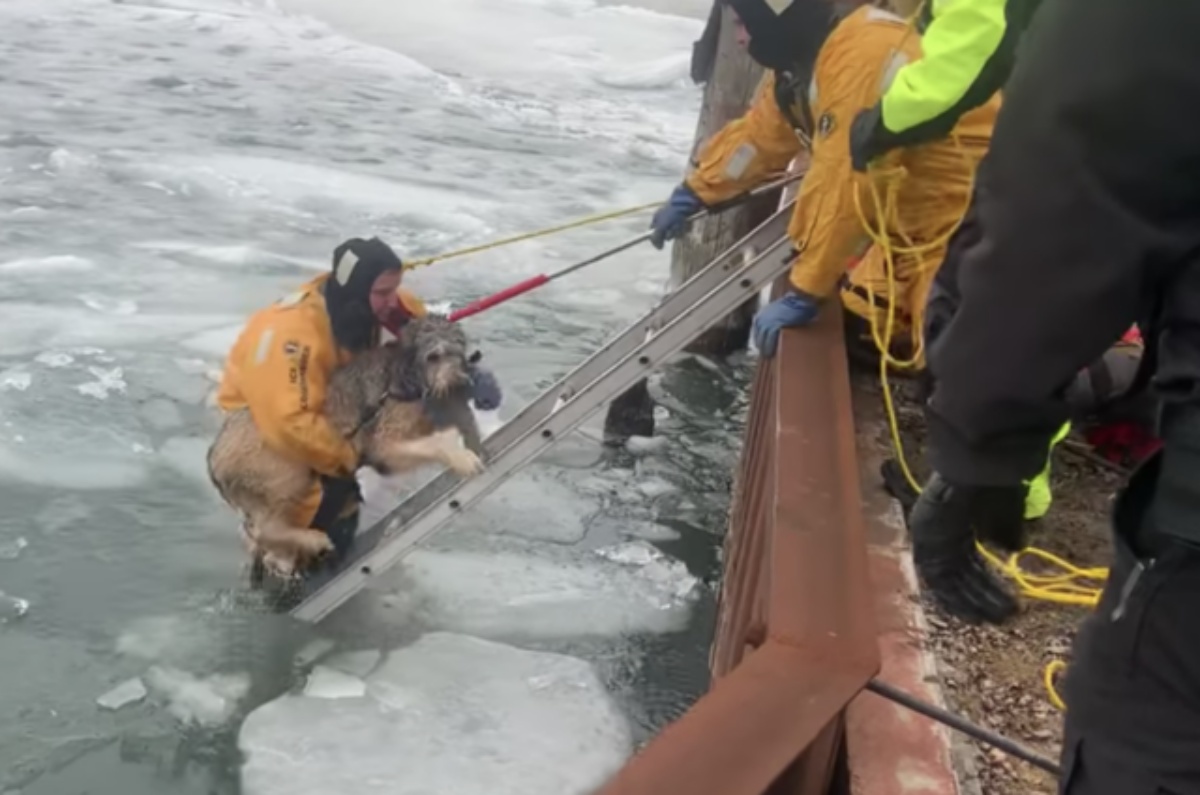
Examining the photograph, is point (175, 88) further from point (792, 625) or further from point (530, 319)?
point (792, 625)

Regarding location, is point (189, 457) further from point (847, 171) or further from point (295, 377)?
point (847, 171)

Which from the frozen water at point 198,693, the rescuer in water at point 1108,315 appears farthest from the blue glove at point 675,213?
the rescuer in water at point 1108,315

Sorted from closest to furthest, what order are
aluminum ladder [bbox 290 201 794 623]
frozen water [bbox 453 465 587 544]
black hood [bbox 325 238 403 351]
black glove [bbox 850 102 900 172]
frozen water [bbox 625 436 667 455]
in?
black glove [bbox 850 102 900 172], black hood [bbox 325 238 403 351], aluminum ladder [bbox 290 201 794 623], frozen water [bbox 453 465 587 544], frozen water [bbox 625 436 667 455]

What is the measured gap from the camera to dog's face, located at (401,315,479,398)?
4.32 meters

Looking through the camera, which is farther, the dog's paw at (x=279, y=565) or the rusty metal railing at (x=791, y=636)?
the dog's paw at (x=279, y=565)

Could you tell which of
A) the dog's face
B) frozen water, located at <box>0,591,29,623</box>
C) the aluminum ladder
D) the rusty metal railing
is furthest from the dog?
the rusty metal railing

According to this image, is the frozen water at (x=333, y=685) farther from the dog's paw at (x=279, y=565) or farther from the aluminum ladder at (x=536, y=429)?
the dog's paw at (x=279, y=565)

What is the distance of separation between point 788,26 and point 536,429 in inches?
62.3

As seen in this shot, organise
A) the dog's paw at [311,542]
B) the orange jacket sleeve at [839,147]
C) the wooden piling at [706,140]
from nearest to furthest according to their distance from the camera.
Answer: the orange jacket sleeve at [839,147]
the dog's paw at [311,542]
the wooden piling at [706,140]

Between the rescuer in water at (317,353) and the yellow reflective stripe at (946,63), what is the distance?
1711mm

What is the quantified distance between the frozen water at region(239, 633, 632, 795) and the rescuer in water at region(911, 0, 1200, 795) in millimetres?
2845

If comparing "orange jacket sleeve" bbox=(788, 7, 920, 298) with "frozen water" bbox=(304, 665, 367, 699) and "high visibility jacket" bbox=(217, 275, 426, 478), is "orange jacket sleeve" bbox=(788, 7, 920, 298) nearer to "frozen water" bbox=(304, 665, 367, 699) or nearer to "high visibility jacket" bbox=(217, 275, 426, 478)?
"high visibility jacket" bbox=(217, 275, 426, 478)

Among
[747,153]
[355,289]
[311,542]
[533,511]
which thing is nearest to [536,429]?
[355,289]

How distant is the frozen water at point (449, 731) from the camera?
4.12 m
